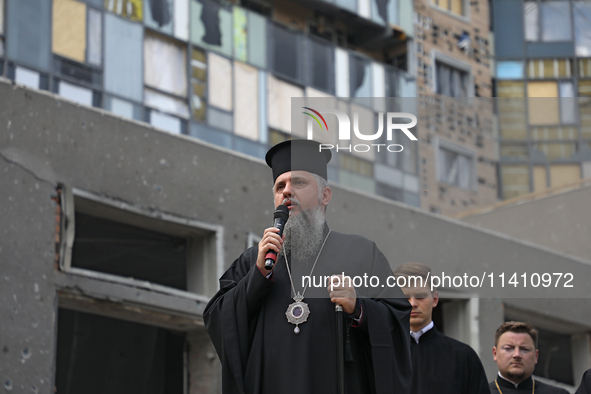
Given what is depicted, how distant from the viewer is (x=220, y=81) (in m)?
18.4

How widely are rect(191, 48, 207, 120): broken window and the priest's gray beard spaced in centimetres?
1189

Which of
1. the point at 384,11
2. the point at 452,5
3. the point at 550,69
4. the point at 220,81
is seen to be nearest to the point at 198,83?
Answer: the point at 220,81

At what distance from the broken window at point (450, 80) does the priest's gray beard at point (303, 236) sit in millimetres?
21799

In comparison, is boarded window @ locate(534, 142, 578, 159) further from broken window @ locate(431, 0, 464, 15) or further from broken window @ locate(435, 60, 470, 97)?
broken window @ locate(431, 0, 464, 15)

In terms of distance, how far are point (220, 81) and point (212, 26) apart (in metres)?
1.22

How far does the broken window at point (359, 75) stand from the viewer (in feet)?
68.9

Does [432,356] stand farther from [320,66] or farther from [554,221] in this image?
[320,66]

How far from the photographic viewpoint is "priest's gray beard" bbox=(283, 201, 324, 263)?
18.2 ft

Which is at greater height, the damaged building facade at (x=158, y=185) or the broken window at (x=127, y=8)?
the broken window at (x=127, y=8)

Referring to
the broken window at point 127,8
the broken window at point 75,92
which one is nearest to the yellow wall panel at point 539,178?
the broken window at point 127,8

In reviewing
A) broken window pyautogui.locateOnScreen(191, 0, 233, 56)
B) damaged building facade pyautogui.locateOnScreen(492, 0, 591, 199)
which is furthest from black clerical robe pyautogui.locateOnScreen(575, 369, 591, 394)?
damaged building facade pyautogui.locateOnScreen(492, 0, 591, 199)

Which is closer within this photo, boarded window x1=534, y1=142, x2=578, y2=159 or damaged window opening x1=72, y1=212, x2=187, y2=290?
damaged window opening x1=72, y1=212, x2=187, y2=290

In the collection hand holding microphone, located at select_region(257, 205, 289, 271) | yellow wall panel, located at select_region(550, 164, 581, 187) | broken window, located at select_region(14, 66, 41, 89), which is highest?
yellow wall panel, located at select_region(550, 164, 581, 187)

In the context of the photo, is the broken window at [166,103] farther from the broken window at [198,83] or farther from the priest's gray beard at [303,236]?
the priest's gray beard at [303,236]
